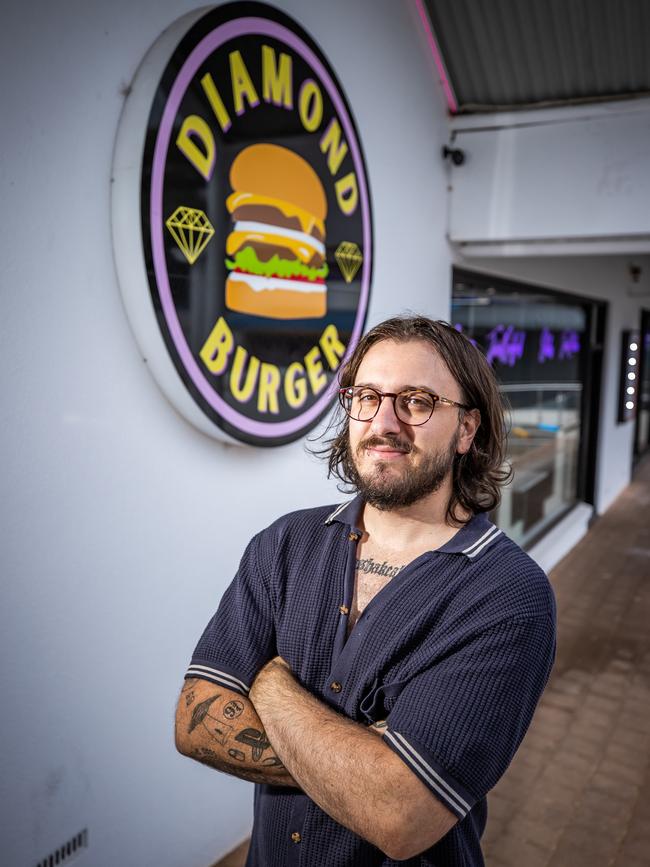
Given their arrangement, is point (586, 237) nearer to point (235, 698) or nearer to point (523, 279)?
point (523, 279)

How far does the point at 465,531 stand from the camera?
1512 millimetres

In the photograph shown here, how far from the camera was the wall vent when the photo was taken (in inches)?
75.2

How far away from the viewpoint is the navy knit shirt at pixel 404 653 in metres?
1.25

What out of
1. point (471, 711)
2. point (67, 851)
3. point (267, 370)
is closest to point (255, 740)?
point (471, 711)

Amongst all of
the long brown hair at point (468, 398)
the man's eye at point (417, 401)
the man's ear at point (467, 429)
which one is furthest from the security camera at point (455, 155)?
the man's eye at point (417, 401)

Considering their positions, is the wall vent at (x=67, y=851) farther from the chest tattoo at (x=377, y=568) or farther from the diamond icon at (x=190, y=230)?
the diamond icon at (x=190, y=230)

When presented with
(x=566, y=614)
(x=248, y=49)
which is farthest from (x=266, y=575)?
(x=566, y=614)

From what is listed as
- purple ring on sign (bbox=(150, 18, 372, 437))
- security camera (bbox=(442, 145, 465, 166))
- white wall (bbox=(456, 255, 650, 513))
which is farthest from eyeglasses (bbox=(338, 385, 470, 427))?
white wall (bbox=(456, 255, 650, 513))

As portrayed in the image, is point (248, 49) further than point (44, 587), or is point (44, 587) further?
point (248, 49)

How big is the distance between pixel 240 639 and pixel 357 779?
1.25 feet

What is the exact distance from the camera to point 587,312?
7.34 meters

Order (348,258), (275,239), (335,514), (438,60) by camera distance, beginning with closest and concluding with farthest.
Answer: (335,514) < (275,239) < (348,258) < (438,60)

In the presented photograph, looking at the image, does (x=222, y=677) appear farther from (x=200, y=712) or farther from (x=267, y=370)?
(x=267, y=370)

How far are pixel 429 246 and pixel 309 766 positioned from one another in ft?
9.31
